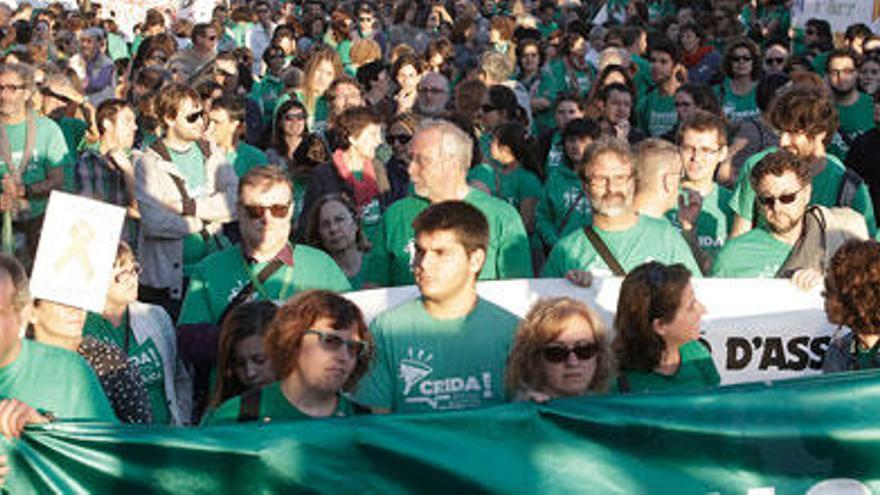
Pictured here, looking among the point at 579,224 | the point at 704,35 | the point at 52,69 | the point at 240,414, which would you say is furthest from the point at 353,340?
the point at 704,35

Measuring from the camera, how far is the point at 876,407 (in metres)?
4.61

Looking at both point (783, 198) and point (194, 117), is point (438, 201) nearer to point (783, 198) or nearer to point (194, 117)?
point (783, 198)

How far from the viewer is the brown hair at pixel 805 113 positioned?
7922 millimetres

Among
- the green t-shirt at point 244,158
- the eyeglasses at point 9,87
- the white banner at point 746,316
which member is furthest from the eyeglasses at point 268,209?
the eyeglasses at point 9,87

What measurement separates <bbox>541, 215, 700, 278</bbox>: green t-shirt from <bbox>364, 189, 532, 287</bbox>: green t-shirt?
0.54 feet

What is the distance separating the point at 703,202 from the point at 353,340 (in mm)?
3526

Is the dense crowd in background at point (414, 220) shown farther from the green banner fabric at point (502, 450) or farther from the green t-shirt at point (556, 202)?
the green banner fabric at point (502, 450)

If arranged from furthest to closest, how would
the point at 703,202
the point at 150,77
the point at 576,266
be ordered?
the point at 150,77
the point at 703,202
the point at 576,266

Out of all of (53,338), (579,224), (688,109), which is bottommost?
(53,338)

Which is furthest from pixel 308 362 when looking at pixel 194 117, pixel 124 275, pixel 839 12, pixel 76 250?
pixel 839 12

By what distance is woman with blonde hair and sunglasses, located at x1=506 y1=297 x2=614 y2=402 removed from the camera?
4973 mm

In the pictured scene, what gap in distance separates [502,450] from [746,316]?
2328 mm

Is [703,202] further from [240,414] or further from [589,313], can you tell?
[240,414]

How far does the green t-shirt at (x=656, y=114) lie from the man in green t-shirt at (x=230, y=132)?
3.42m
